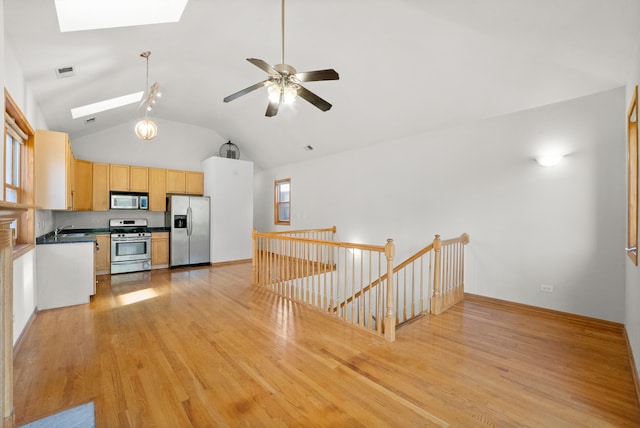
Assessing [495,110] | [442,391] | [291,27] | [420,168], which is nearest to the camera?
[442,391]

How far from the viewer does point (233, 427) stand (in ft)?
5.65

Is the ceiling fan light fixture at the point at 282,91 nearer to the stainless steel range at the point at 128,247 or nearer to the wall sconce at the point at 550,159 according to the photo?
the wall sconce at the point at 550,159

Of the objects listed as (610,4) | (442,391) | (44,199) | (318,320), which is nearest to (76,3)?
(44,199)

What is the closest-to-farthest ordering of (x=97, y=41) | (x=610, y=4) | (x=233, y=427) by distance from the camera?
(x=233, y=427), (x=610, y=4), (x=97, y=41)

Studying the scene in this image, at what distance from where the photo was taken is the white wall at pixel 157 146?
610 cm

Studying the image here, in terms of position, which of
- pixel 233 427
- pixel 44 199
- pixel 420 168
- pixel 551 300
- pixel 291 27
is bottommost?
pixel 233 427

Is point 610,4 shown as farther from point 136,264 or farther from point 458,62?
point 136,264

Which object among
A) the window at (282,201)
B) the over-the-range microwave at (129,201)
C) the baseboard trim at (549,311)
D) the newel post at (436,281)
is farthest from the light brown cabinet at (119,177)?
the baseboard trim at (549,311)

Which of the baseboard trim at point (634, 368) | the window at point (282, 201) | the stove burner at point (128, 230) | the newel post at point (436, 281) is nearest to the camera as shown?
the baseboard trim at point (634, 368)

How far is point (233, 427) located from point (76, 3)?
355cm

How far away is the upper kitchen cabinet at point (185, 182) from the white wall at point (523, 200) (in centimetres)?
443

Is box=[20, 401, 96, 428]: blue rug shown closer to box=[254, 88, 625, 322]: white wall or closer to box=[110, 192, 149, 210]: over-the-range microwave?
box=[254, 88, 625, 322]: white wall

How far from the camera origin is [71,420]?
5.82ft

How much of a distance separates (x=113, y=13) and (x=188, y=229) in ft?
15.2
